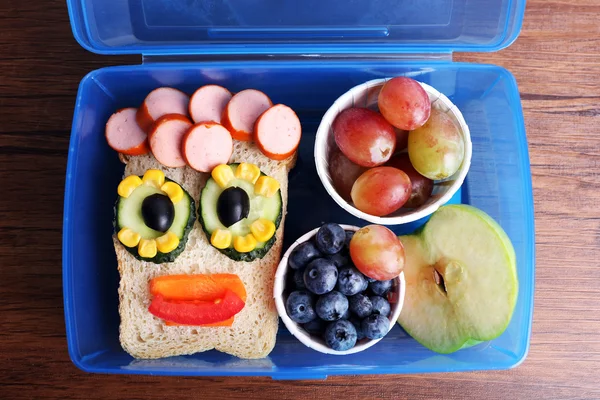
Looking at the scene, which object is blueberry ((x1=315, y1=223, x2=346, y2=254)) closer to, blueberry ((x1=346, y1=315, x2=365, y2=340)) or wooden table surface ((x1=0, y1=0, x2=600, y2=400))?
blueberry ((x1=346, y1=315, x2=365, y2=340))

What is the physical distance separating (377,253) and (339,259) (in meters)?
0.07

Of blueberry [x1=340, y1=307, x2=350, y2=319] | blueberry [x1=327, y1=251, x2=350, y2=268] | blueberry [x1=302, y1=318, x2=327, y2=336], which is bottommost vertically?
blueberry [x1=302, y1=318, x2=327, y2=336]

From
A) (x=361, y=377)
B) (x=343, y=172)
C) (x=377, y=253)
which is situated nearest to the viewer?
(x=377, y=253)

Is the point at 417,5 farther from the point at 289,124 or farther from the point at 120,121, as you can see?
the point at 120,121

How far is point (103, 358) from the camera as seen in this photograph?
90 cm

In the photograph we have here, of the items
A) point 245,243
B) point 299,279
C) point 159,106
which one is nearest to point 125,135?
point 159,106

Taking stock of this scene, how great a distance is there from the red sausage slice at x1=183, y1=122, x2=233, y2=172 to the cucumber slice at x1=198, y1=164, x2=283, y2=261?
3cm

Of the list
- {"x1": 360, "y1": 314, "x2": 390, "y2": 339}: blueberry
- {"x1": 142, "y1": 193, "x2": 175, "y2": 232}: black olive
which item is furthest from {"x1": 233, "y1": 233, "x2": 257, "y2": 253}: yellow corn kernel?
{"x1": 360, "y1": 314, "x2": 390, "y2": 339}: blueberry

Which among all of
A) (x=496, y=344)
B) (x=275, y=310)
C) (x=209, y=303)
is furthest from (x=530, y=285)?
(x=209, y=303)

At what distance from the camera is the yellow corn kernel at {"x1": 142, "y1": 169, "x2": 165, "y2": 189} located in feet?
2.75

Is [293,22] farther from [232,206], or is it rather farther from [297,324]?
[297,324]

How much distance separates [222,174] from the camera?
839mm

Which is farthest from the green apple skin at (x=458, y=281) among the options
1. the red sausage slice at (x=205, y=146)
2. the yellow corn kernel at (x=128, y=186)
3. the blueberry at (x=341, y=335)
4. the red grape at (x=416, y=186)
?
the yellow corn kernel at (x=128, y=186)

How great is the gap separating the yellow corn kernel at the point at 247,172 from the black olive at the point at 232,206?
29 millimetres
